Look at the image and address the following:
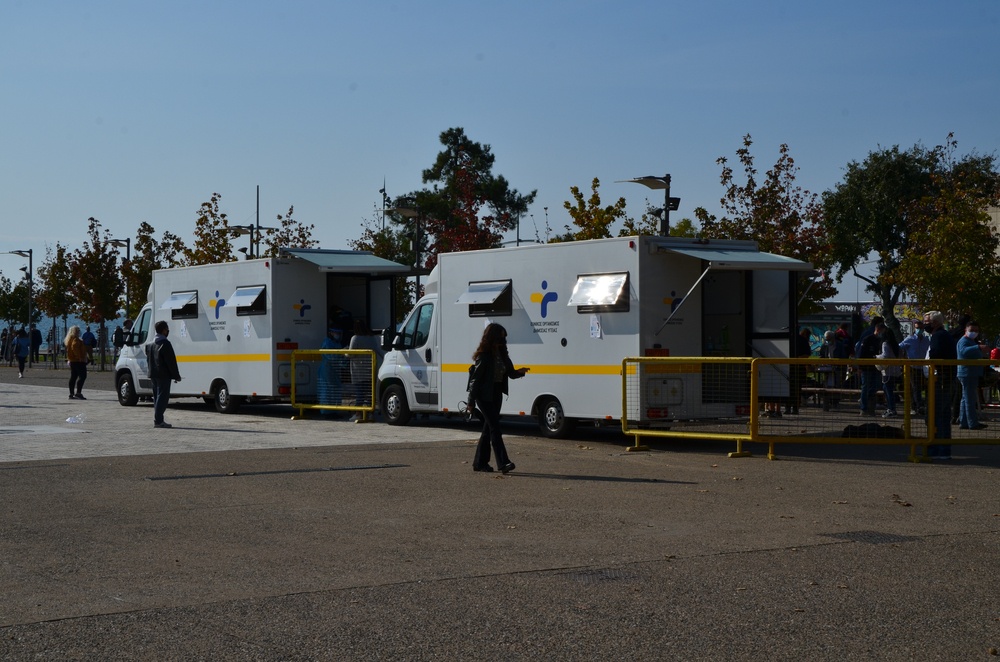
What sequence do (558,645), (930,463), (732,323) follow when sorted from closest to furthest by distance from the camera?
A: (558,645), (930,463), (732,323)

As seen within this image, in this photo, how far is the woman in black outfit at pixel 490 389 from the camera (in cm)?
1318

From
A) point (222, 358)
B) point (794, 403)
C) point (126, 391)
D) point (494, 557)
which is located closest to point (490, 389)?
point (794, 403)

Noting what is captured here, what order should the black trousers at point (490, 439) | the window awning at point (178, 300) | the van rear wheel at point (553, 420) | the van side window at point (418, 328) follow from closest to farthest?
the black trousers at point (490, 439) < the van rear wheel at point (553, 420) < the van side window at point (418, 328) < the window awning at point (178, 300)

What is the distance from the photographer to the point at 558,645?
5777 millimetres

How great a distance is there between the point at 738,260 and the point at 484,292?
4.08 metres

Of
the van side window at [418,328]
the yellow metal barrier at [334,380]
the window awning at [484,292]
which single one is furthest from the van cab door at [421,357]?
the window awning at [484,292]

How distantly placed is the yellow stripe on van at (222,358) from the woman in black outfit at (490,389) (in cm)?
958

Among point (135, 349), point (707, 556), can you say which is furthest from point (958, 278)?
point (707, 556)

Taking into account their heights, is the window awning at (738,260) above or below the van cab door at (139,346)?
above

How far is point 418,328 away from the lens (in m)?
19.8

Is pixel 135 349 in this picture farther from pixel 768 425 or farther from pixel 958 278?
pixel 958 278

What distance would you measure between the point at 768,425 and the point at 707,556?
6.93 m

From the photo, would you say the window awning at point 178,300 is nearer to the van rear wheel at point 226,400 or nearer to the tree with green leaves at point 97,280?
the van rear wheel at point 226,400

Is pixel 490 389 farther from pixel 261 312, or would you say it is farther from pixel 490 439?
pixel 261 312
